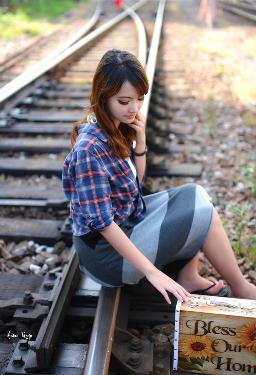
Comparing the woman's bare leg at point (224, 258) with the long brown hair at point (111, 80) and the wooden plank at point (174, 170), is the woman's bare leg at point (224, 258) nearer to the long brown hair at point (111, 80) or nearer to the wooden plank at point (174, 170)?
the long brown hair at point (111, 80)

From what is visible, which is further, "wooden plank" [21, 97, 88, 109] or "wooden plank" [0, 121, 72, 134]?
"wooden plank" [21, 97, 88, 109]

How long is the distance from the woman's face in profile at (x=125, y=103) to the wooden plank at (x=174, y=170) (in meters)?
2.01

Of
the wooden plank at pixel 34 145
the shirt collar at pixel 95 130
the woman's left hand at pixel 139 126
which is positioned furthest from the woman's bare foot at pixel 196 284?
the wooden plank at pixel 34 145

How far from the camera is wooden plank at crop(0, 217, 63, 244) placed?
10.3 feet

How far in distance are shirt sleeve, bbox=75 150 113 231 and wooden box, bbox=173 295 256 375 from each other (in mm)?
467

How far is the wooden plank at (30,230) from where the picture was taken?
313cm

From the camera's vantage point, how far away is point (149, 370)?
2.12 metres

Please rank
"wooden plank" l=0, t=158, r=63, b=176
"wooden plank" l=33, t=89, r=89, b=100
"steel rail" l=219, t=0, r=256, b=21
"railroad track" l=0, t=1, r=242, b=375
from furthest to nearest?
"steel rail" l=219, t=0, r=256, b=21 → "wooden plank" l=33, t=89, r=89, b=100 → "wooden plank" l=0, t=158, r=63, b=176 → "railroad track" l=0, t=1, r=242, b=375

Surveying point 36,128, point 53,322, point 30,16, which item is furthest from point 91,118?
point 30,16

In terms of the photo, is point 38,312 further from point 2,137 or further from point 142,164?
point 2,137

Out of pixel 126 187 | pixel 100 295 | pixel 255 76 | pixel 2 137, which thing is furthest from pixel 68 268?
pixel 255 76

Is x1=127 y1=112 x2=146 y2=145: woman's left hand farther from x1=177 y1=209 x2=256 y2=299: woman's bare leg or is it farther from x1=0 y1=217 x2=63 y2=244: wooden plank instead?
x1=0 y1=217 x2=63 y2=244: wooden plank

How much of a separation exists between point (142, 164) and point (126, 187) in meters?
0.38

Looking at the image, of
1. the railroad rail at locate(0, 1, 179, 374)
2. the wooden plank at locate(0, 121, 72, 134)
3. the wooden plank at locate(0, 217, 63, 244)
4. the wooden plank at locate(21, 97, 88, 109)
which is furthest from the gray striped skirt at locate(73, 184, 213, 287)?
the wooden plank at locate(21, 97, 88, 109)
